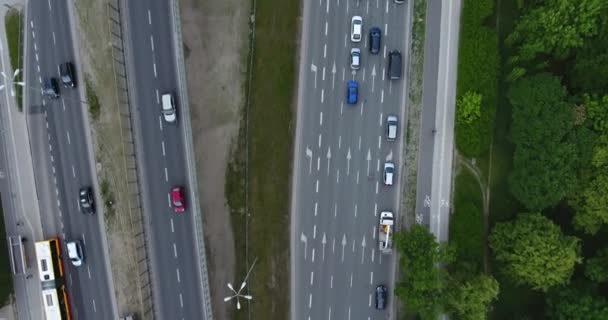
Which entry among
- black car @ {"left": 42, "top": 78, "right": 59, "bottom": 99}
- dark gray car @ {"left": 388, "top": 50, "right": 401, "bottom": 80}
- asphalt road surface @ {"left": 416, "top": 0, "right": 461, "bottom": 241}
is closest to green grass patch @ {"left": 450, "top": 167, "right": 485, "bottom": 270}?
asphalt road surface @ {"left": 416, "top": 0, "right": 461, "bottom": 241}

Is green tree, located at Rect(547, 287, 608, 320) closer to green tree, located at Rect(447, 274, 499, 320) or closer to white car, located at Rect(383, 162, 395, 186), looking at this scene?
green tree, located at Rect(447, 274, 499, 320)

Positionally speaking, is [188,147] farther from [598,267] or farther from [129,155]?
[598,267]

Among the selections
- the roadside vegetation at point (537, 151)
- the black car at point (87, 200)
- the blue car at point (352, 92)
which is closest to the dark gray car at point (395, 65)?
the blue car at point (352, 92)

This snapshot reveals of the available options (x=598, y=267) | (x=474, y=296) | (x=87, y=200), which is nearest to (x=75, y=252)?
(x=87, y=200)

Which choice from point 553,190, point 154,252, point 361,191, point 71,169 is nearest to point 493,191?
point 553,190

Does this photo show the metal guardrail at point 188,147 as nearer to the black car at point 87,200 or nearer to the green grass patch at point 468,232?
the black car at point 87,200

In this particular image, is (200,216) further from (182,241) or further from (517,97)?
(517,97)
